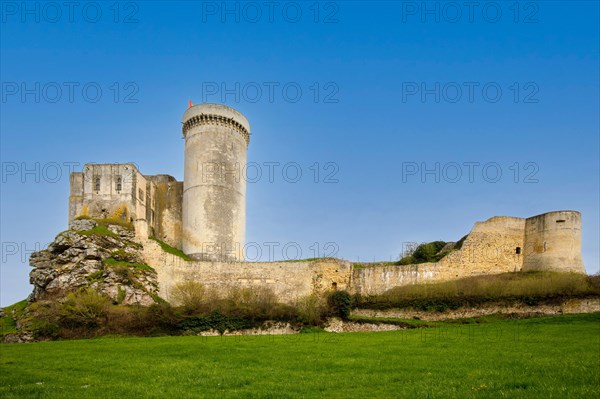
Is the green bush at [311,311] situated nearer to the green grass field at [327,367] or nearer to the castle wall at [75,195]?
the green grass field at [327,367]

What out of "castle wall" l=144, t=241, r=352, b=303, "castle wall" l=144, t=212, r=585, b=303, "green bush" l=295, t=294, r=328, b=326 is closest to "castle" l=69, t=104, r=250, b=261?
"castle wall" l=144, t=241, r=352, b=303

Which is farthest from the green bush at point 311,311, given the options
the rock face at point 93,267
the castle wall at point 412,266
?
the rock face at point 93,267

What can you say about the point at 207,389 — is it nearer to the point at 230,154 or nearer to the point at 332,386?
the point at 332,386

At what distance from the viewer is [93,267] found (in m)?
34.1

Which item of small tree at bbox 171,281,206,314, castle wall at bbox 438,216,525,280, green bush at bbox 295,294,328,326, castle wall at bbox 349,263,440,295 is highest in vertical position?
castle wall at bbox 438,216,525,280

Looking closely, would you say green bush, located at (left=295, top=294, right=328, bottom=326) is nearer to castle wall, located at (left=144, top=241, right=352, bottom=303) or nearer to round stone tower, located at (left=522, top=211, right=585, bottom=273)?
castle wall, located at (left=144, top=241, right=352, bottom=303)

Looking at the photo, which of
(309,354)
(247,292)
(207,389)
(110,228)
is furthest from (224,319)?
(207,389)

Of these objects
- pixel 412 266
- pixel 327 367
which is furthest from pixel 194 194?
pixel 327 367

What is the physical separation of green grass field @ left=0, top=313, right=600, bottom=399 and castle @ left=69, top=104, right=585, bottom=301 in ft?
40.3

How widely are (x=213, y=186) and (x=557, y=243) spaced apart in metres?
26.8

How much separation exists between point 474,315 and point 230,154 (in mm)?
24228

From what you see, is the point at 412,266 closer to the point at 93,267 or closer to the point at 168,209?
the point at 93,267

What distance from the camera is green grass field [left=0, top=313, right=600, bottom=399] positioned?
10.9 meters

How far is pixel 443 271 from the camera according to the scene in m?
35.3
